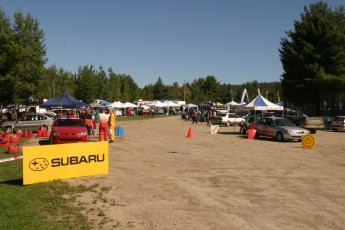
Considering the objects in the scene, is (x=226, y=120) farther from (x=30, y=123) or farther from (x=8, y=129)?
(x=8, y=129)

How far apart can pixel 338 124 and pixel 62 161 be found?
25968 millimetres

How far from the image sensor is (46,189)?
907 cm

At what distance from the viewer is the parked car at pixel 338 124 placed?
29844mm

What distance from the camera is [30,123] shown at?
25.9 meters

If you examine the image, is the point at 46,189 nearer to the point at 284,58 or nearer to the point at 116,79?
the point at 284,58

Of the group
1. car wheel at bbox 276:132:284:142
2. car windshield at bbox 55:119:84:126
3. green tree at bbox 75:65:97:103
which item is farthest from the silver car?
green tree at bbox 75:65:97:103

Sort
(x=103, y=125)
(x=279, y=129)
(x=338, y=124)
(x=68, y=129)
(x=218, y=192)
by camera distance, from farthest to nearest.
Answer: (x=338, y=124), (x=279, y=129), (x=103, y=125), (x=68, y=129), (x=218, y=192)

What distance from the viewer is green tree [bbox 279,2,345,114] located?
42188 mm

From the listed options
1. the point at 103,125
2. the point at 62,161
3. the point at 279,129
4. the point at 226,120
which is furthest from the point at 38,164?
the point at 226,120

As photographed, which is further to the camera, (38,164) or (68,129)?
(68,129)

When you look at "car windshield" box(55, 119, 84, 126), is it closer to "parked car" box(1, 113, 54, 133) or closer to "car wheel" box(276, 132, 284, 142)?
"parked car" box(1, 113, 54, 133)

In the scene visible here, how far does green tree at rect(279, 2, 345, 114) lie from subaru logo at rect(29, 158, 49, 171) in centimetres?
3753

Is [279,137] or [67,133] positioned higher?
[67,133]

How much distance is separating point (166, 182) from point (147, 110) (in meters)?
65.7
